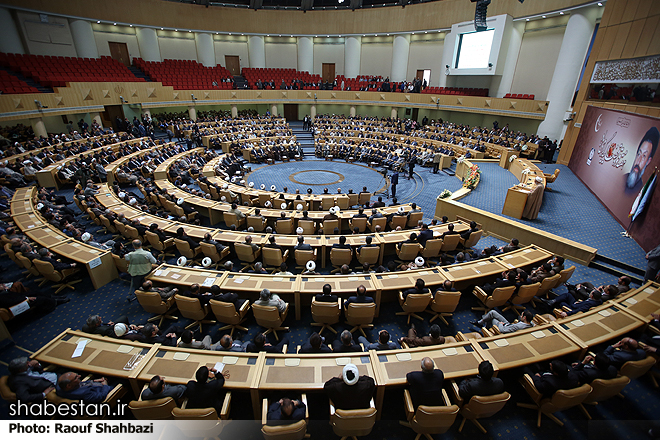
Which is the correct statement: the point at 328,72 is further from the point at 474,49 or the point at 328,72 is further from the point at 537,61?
the point at 537,61

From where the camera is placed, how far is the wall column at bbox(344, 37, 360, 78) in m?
31.1

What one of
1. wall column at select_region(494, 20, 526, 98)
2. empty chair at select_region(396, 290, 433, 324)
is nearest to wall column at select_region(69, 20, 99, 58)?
empty chair at select_region(396, 290, 433, 324)

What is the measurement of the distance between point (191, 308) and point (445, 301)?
522cm

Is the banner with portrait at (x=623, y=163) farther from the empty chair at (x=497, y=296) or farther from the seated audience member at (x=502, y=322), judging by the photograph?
the seated audience member at (x=502, y=322)

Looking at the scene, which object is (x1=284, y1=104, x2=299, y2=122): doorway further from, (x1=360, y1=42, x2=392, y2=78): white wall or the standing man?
the standing man

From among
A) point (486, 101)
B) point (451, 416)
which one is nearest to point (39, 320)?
point (451, 416)

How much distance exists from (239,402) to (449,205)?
992 centimetres

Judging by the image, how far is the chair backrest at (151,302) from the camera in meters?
6.00

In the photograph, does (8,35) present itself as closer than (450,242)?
No

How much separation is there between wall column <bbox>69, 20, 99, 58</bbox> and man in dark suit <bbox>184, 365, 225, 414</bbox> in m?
31.2

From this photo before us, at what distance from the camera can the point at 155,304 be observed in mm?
6117

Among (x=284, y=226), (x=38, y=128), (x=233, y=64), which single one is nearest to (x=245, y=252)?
(x=284, y=226)

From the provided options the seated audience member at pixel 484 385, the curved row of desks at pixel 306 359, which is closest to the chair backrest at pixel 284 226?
the curved row of desks at pixel 306 359

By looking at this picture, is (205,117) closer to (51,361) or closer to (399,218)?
(399,218)
